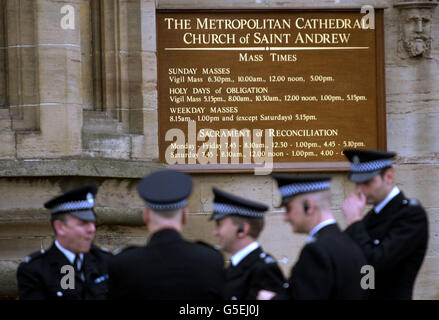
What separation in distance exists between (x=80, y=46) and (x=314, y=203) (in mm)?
4477

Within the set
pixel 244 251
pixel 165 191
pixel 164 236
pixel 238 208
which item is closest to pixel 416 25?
pixel 238 208

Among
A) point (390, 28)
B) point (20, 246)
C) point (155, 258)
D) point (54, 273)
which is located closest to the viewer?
point (155, 258)

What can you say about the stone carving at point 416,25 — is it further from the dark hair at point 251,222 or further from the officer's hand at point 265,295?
the officer's hand at point 265,295

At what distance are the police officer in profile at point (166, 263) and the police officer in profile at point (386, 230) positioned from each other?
52.3 inches

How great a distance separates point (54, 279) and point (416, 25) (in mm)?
5378

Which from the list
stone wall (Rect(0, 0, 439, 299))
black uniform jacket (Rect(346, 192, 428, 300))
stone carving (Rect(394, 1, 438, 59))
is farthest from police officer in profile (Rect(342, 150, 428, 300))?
stone carving (Rect(394, 1, 438, 59))

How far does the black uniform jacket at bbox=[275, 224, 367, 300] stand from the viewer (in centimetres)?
600

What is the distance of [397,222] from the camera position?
738 centimetres

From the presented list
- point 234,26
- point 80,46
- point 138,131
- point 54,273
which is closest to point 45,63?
point 80,46

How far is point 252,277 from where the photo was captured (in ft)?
21.8

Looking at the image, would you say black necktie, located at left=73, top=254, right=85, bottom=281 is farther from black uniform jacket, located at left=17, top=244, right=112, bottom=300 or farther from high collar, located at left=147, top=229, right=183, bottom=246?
high collar, located at left=147, top=229, right=183, bottom=246

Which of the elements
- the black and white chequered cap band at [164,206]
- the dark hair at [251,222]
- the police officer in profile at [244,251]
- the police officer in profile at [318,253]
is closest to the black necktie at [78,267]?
the police officer in profile at [244,251]

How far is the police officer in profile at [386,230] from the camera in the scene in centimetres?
725
